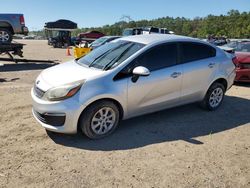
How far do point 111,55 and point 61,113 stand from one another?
1.54 m

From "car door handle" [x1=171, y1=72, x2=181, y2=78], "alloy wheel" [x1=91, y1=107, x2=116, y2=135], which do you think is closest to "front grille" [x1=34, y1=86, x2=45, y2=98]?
"alloy wheel" [x1=91, y1=107, x2=116, y2=135]

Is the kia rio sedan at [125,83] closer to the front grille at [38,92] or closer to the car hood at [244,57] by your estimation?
the front grille at [38,92]

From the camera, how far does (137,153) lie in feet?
15.4

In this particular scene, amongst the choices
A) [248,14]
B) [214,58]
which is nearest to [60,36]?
[214,58]

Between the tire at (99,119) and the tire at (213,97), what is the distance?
2.41m

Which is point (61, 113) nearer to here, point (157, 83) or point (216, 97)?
point (157, 83)

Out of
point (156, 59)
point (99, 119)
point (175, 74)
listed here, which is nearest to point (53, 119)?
point (99, 119)

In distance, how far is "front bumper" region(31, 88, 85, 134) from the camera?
473 centimetres

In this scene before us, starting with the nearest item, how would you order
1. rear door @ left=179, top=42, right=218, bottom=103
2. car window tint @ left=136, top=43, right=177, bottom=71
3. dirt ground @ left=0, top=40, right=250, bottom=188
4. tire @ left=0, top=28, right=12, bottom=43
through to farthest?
1. dirt ground @ left=0, top=40, right=250, bottom=188
2. car window tint @ left=136, top=43, right=177, bottom=71
3. rear door @ left=179, top=42, right=218, bottom=103
4. tire @ left=0, top=28, right=12, bottom=43

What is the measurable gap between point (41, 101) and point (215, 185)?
2.83 m

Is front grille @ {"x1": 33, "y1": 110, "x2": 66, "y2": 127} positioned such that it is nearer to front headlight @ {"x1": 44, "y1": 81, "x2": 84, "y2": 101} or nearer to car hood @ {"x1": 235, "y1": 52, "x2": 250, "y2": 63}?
front headlight @ {"x1": 44, "y1": 81, "x2": 84, "y2": 101}

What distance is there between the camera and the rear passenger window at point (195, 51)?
6156 mm

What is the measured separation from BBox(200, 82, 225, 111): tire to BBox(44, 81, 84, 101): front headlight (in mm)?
3135

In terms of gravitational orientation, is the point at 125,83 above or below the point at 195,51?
below
